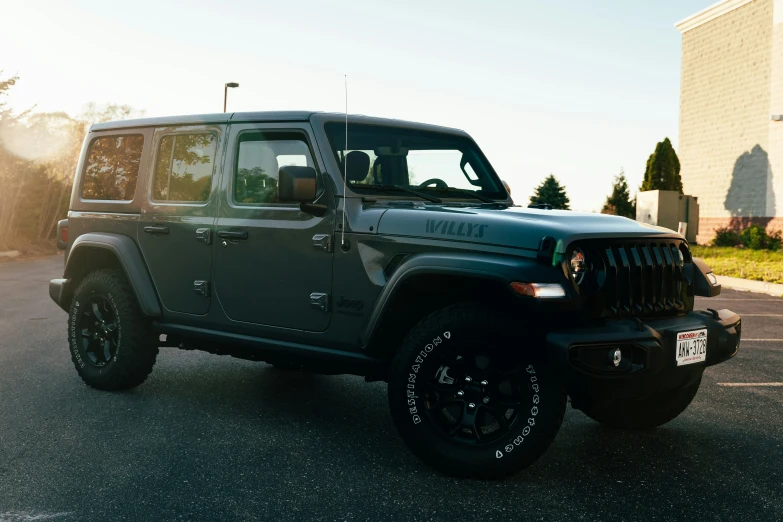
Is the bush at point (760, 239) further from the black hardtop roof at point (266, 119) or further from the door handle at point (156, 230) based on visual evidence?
the door handle at point (156, 230)

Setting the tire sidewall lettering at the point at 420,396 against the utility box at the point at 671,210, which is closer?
the tire sidewall lettering at the point at 420,396

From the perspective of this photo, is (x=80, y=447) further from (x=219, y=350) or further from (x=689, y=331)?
(x=689, y=331)

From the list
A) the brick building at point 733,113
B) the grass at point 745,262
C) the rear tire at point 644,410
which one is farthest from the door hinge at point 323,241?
the brick building at point 733,113

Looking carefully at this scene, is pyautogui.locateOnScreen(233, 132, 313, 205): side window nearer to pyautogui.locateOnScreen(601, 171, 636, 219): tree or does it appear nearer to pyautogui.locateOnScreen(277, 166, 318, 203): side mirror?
pyautogui.locateOnScreen(277, 166, 318, 203): side mirror

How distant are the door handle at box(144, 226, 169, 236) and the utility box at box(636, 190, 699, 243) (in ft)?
88.7

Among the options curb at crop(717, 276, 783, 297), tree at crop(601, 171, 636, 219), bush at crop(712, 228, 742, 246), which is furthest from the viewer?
tree at crop(601, 171, 636, 219)

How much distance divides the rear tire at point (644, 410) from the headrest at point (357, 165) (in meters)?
2.02

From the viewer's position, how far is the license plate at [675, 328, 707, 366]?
423 cm

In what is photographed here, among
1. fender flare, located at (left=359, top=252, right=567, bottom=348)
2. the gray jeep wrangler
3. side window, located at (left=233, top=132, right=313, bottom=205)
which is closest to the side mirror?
the gray jeep wrangler

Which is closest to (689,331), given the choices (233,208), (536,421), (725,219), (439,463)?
(536,421)

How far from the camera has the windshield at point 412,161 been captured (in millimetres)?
5156

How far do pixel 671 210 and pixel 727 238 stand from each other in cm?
237

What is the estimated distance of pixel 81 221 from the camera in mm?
6660

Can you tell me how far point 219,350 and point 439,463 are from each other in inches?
80.3
